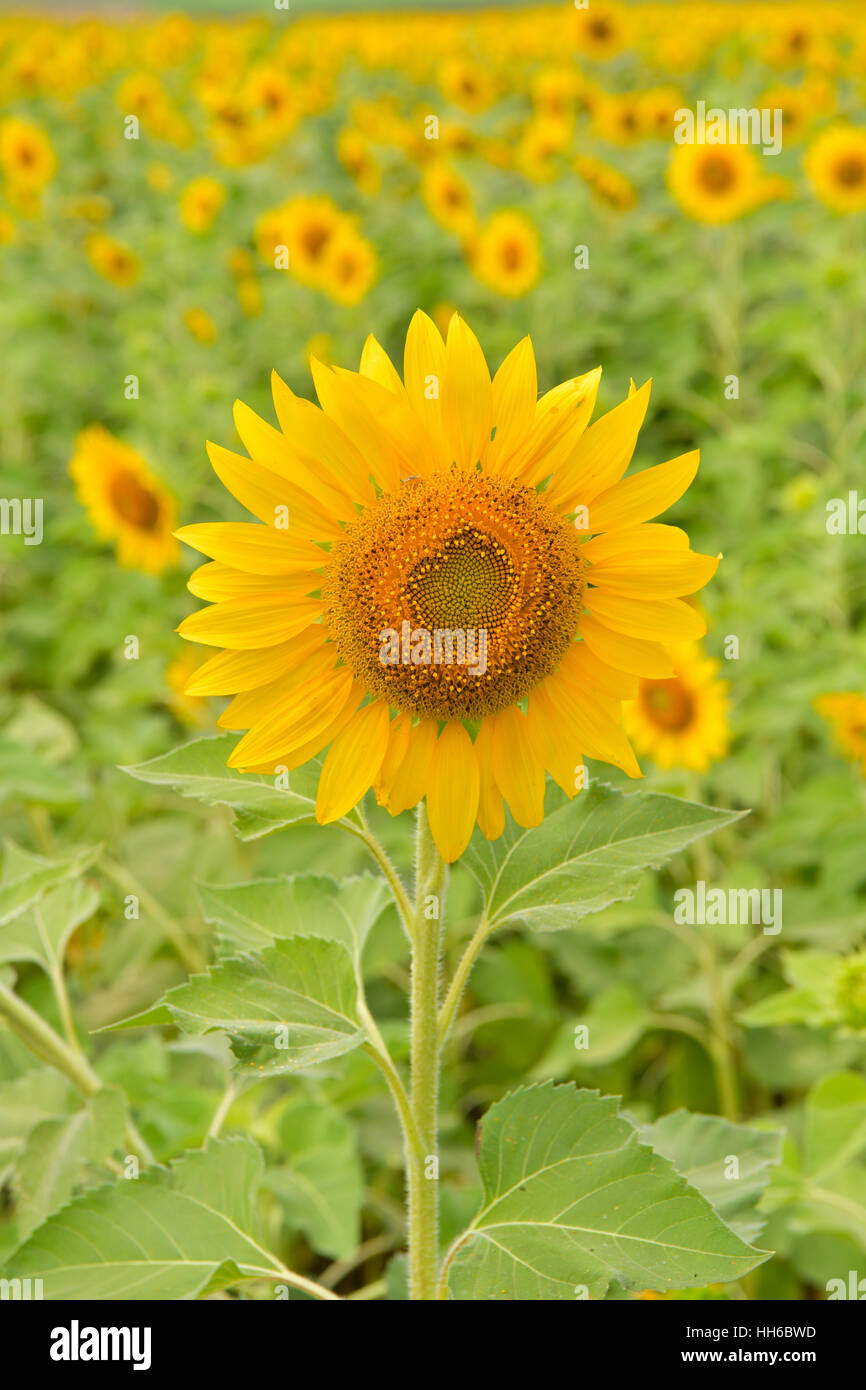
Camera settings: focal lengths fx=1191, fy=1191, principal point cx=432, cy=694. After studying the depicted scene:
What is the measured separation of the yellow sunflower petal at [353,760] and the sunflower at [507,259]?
3.49 metres

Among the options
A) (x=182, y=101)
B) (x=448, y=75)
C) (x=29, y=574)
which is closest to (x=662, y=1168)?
(x=29, y=574)

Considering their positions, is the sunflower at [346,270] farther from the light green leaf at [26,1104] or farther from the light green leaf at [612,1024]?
the light green leaf at [26,1104]

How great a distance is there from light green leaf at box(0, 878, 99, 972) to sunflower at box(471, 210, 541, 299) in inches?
125

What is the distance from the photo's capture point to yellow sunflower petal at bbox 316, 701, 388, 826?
89cm

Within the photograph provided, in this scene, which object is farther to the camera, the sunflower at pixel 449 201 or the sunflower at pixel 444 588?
the sunflower at pixel 449 201

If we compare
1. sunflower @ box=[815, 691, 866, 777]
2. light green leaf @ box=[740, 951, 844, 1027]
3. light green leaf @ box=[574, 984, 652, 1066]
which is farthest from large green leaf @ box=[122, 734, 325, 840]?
sunflower @ box=[815, 691, 866, 777]

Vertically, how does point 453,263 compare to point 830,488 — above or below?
above

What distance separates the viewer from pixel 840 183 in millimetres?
4023

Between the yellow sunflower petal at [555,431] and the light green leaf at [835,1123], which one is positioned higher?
the yellow sunflower petal at [555,431]

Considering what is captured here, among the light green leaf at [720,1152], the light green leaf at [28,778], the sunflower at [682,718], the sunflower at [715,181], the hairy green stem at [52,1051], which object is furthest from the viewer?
the sunflower at [715,181]

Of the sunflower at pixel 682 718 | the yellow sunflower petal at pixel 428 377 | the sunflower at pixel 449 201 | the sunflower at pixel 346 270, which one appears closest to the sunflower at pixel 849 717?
the sunflower at pixel 682 718

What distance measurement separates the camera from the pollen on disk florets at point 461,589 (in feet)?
2.89

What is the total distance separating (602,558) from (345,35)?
1063 cm
